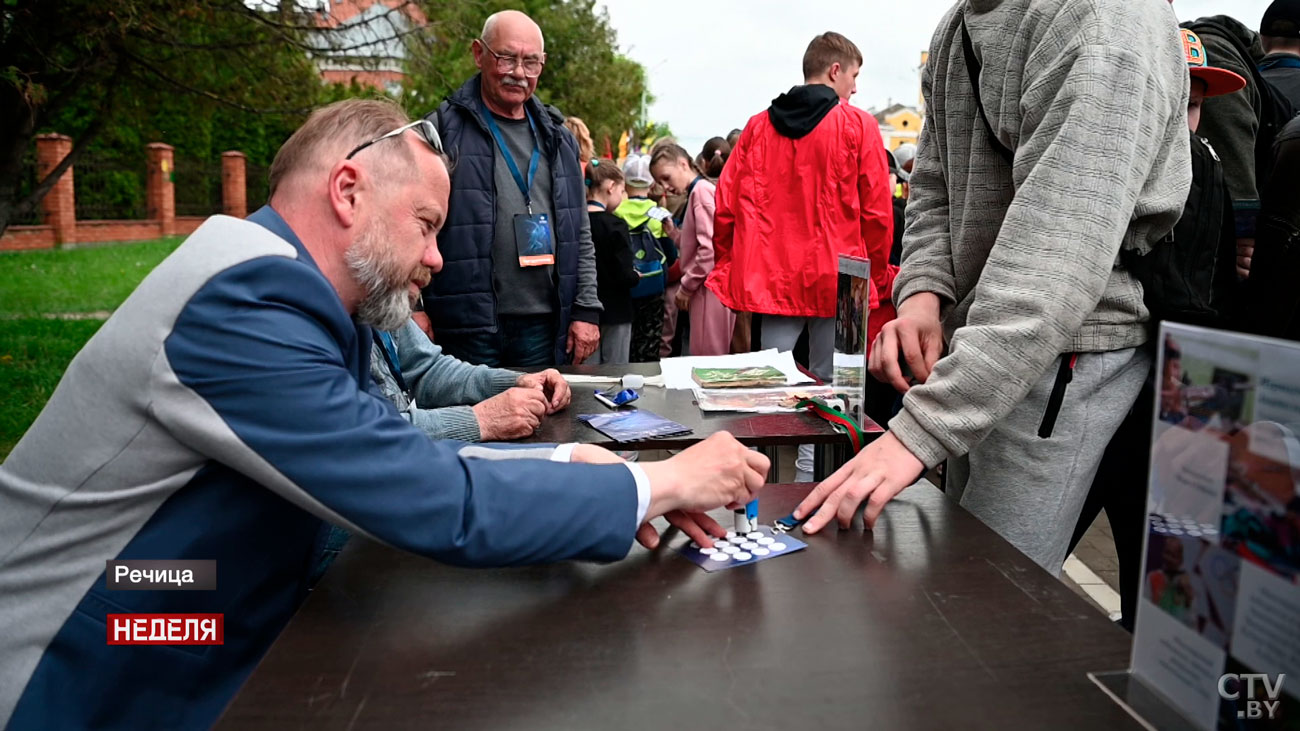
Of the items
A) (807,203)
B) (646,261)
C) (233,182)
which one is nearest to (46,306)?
(646,261)

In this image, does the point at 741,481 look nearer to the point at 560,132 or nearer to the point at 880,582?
the point at 880,582

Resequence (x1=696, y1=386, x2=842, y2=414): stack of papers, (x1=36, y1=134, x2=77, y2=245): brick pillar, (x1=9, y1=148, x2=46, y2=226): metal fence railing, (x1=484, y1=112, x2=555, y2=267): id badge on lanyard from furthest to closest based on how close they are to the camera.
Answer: (x1=36, y1=134, x2=77, y2=245): brick pillar → (x1=9, y1=148, x2=46, y2=226): metal fence railing → (x1=484, y1=112, x2=555, y2=267): id badge on lanyard → (x1=696, y1=386, x2=842, y2=414): stack of papers

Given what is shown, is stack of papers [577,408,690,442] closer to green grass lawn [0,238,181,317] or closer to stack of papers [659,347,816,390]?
stack of papers [659,347,816,390]

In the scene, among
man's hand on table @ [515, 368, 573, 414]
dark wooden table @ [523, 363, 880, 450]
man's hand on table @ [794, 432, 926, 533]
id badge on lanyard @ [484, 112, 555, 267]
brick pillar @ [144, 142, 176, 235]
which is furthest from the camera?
brick pillar @ [144, 142, 176, 235]

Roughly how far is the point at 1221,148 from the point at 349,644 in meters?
3.34

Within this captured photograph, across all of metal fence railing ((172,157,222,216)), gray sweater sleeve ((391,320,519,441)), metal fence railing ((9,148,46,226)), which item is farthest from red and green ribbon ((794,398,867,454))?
metal fence railing ((172,157,222,216))

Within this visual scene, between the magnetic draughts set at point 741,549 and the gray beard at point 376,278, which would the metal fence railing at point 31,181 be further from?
the magnetic draughts set at point 741,549

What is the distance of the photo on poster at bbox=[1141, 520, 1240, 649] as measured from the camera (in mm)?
869

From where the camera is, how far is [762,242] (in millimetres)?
5055

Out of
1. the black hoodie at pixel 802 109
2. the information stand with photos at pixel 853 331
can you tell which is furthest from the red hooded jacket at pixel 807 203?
the information stand with photos at pixel 853 331

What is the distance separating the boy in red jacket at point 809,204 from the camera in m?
4.85

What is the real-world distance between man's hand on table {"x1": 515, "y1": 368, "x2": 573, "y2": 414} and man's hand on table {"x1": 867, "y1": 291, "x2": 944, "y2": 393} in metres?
1.04

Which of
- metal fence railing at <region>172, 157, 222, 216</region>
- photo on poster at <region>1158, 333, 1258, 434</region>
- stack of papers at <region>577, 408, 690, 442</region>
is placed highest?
metal fence railing at <region>172, 157, 222, 216</region>

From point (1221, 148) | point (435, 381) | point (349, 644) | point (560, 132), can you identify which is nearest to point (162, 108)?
point (560, 132)
